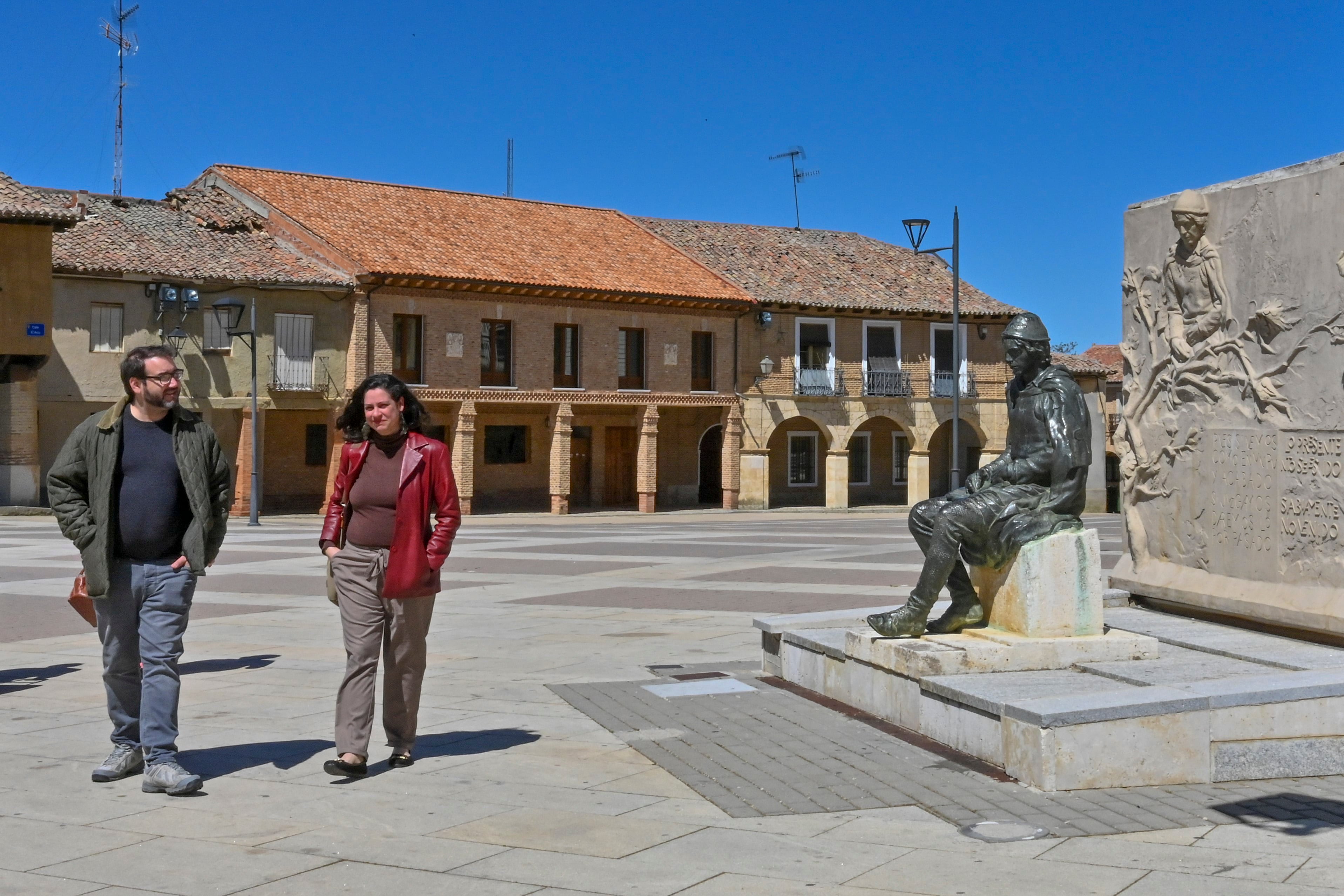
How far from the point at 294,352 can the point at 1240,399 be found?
27859 mm

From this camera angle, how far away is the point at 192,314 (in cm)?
3219

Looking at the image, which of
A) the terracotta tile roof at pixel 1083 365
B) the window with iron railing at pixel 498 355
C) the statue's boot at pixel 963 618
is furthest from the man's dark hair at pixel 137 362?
the terracotta tile roof at pixel 1083 365

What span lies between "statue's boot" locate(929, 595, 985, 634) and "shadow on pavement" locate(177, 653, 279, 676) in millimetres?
4483

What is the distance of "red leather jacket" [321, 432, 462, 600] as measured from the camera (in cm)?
598

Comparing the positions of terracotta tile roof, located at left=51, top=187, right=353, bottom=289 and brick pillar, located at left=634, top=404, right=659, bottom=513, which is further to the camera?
brick pillar, located at left=634, top=404, right=659, bottom=513

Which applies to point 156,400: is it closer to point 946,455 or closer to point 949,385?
point 949,385

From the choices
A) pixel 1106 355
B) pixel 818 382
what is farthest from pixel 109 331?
pixel 1106 355

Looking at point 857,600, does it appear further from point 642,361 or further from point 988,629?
point 642,361

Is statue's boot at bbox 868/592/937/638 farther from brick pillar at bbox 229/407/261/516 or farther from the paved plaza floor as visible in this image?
brick pillar at bbox 229/407/261/516

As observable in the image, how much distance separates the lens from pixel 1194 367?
30.1 ft

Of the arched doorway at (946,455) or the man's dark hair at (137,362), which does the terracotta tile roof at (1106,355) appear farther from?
the man's dark hair at (137,362)

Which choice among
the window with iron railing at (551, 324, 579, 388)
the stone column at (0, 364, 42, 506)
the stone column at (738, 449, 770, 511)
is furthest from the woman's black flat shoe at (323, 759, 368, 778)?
the stone column at (738, 449, 770, 511)

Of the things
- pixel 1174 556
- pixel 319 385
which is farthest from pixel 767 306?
pixel 1174 556

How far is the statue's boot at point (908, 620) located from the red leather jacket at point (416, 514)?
2.54 m
